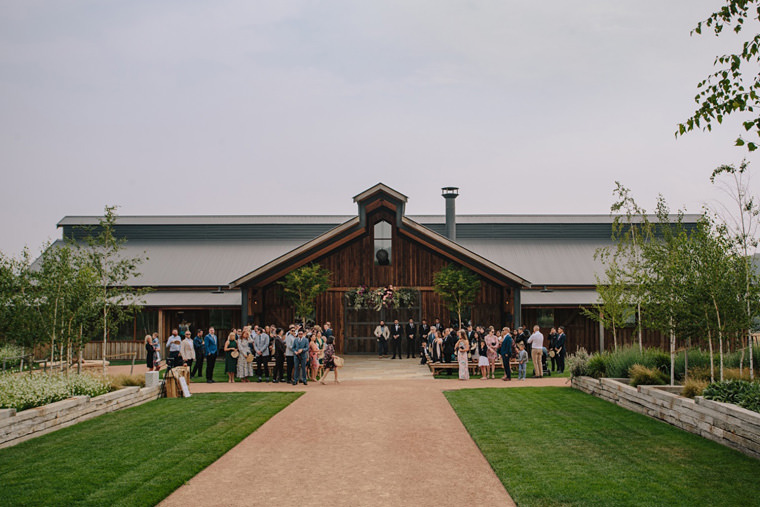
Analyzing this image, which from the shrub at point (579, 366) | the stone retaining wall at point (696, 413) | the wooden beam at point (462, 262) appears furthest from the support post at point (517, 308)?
the stone retaining wall at point (696, 413)

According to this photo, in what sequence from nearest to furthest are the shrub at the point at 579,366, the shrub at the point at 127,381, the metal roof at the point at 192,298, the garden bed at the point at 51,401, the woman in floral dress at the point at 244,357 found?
the garden bed at the point at 51,401
the shrub at the point at 127,381
the shrub at the point at 579,366
the woman in floral dress at the point at 244,357
the metal roof at the point at 192,298

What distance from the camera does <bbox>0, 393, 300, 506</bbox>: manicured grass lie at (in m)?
7.22

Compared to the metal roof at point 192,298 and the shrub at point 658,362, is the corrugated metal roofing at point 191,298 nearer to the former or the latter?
the metal roof at point 192,298

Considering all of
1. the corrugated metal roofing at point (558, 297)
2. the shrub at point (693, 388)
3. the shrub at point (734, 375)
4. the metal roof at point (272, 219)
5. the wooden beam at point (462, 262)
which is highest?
the metal roof at point (272, 219)

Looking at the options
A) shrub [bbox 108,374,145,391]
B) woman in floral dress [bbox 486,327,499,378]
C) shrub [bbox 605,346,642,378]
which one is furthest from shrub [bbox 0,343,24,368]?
shrub [bbox 605,346,642,378]

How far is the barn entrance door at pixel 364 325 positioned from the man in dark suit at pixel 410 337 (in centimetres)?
122

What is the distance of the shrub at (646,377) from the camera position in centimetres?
1284

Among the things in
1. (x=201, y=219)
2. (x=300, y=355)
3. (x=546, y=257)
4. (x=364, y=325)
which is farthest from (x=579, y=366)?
(x=201, y=219)

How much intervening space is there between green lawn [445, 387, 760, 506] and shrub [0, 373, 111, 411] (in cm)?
729

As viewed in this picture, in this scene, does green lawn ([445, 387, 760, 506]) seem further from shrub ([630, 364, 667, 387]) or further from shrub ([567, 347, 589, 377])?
shrub ([567, 347, 589, 377])

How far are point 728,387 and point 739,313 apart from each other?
75.3 inches

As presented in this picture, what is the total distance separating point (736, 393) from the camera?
9719mm

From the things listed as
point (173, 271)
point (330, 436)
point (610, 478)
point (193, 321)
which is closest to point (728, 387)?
point (610, 478)

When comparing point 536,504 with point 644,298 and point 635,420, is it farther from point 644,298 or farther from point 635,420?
point 644,298
